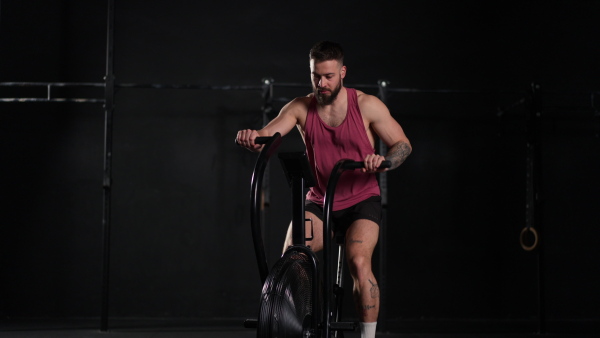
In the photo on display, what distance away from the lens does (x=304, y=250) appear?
2.53m

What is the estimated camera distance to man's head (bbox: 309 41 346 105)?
2.76 meters

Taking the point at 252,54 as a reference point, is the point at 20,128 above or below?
below

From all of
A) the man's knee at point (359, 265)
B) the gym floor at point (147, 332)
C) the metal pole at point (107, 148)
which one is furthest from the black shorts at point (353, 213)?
the metal pole at point (107, 148)

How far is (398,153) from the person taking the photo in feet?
9.25

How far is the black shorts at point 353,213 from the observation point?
299 centimetres

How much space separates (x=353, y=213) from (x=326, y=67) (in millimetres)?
719

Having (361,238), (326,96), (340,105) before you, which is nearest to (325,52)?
(326,96)

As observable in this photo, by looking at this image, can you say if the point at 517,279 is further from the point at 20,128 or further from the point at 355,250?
the point at 20,128

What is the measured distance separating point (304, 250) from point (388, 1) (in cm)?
385

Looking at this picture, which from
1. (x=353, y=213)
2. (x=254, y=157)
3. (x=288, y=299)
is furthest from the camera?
(x=254, y=157)

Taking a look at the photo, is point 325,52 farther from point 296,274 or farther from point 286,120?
point 296,274

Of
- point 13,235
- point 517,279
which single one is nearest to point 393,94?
point 517,279

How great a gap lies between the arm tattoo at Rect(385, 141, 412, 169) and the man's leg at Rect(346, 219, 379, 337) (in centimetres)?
36

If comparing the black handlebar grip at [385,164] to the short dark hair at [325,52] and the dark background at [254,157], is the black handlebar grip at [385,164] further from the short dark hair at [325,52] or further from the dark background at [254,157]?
the dark background at [254,157]
